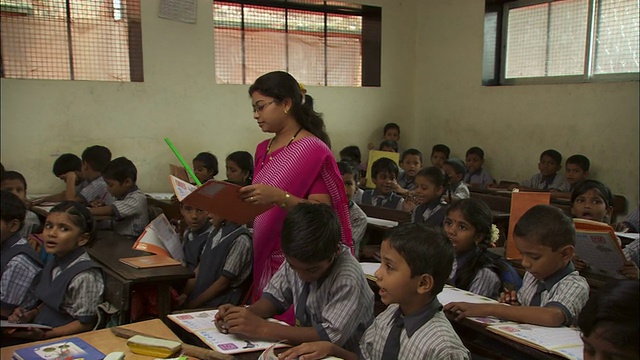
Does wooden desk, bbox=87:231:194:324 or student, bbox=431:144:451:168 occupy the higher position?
student, bbox=431:144:451:168

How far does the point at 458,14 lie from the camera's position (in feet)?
20.8

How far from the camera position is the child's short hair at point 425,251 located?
58.6 inches

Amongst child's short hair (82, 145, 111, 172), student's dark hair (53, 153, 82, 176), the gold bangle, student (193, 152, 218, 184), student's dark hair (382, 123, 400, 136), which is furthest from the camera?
A: student's dark hair (382, 123, 400, 136)

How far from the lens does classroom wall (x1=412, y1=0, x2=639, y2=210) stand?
16.3 ft

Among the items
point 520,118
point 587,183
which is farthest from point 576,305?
point 520,118

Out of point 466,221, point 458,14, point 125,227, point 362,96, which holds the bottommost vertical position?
point 125,227

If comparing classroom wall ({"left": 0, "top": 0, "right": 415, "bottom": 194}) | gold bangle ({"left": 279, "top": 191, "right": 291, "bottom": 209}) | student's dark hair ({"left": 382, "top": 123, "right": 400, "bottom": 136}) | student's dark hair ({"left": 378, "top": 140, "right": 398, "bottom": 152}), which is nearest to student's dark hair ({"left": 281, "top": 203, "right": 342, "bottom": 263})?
gold bangle ({"left": 279, "top": 191, "right": 291, "bottom": 209})

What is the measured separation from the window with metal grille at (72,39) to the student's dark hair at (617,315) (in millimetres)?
1121

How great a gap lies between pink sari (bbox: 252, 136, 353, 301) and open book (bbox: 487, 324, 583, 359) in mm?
592

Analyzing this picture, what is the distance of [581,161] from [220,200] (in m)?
4.25

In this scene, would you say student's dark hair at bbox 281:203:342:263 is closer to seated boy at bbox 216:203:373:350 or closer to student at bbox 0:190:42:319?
seated boy at bbox 216:203:373:350

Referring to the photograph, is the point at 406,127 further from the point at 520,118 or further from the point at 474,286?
the point at 474,286

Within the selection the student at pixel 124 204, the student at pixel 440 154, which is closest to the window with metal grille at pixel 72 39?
the student at pixel 124 204

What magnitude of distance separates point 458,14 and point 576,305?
17.0ft
